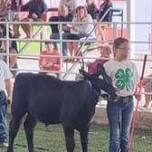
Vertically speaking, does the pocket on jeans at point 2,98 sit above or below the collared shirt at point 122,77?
below

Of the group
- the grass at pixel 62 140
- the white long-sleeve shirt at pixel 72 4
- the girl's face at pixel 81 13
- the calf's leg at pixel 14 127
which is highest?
the white long-sleeve shirt at pixel 72 4

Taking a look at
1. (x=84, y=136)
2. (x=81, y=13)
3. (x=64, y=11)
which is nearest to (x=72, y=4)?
(x=64, y=11)

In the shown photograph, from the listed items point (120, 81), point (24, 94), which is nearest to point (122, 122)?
point (120, 81)

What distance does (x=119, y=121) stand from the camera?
26.8 ft

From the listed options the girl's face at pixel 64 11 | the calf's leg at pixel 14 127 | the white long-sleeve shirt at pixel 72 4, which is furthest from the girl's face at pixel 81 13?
the calf's leg at pixel 14 127

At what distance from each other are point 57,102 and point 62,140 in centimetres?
217

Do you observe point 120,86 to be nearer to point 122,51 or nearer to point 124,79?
point 124,79

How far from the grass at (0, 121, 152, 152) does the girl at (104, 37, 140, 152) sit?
188 cm

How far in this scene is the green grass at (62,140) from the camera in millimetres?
10102

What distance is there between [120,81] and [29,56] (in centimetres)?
630

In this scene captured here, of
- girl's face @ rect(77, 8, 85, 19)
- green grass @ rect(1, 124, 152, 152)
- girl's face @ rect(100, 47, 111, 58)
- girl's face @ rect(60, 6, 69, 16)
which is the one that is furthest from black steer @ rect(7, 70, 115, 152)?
girl's face @ rect(60, 6, 69, 16)

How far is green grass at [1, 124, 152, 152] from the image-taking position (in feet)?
33.1

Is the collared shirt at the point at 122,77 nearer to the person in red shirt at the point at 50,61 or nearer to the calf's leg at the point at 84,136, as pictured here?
the calf's leg at the point at 84,136

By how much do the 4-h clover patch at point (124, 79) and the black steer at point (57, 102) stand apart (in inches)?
4.6
